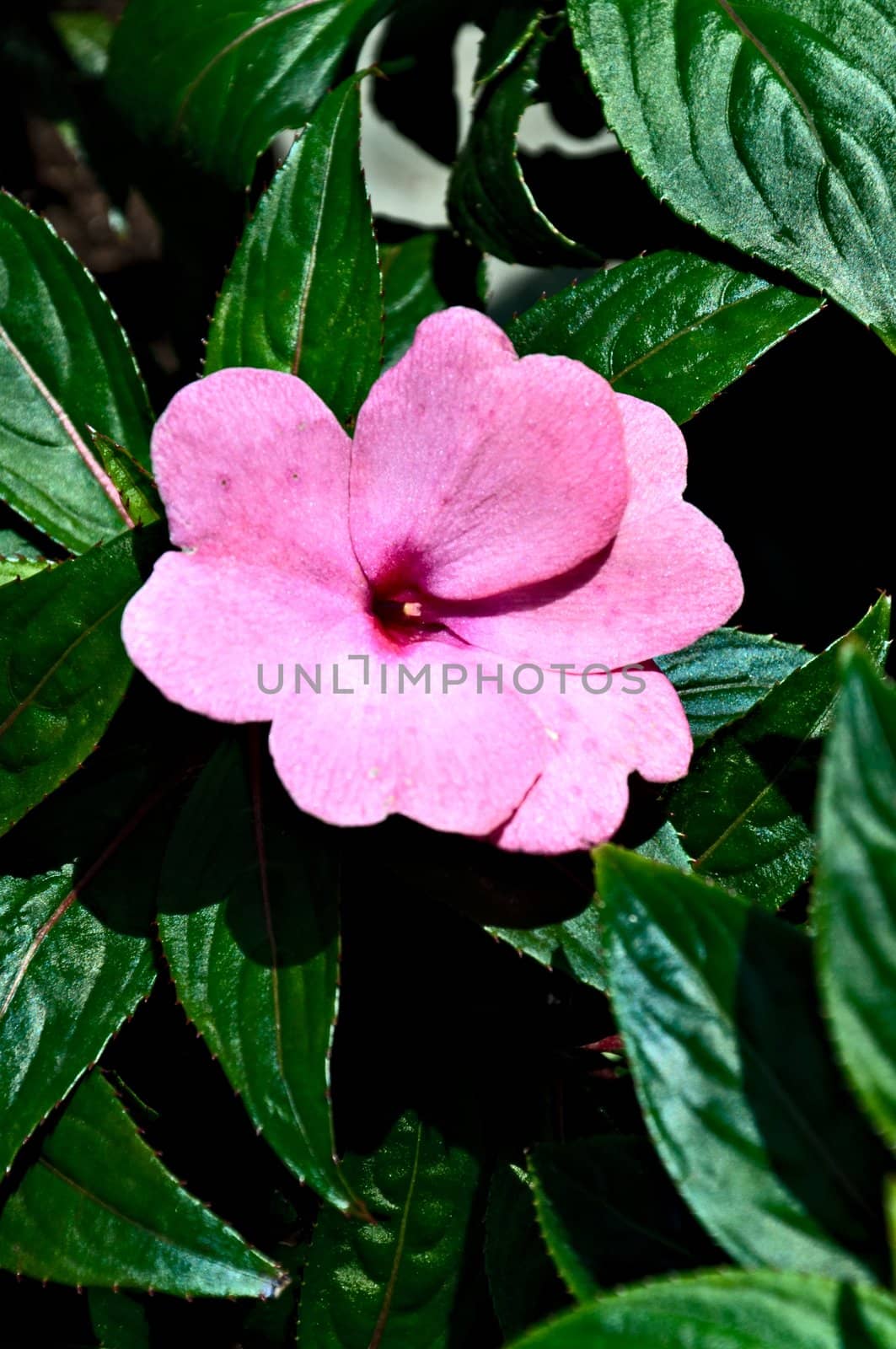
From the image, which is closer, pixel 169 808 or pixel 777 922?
pixel 777 922

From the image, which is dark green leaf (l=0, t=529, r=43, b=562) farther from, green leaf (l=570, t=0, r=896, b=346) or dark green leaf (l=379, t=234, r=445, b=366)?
green leaf (l=570, t=0, r=896, b=346)

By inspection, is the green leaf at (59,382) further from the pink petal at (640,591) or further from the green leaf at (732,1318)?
the green leaf at (732,1318)

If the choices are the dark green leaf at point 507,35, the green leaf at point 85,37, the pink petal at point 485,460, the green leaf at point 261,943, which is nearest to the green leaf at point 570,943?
the green leaf at point 261,943

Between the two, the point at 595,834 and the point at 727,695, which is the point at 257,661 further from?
the point at 727,695

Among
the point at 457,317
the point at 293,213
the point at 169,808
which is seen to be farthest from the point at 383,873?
the point at 293,213

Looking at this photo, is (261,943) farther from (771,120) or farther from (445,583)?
(771,120)

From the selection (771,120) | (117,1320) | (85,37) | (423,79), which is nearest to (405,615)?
(771,120)
